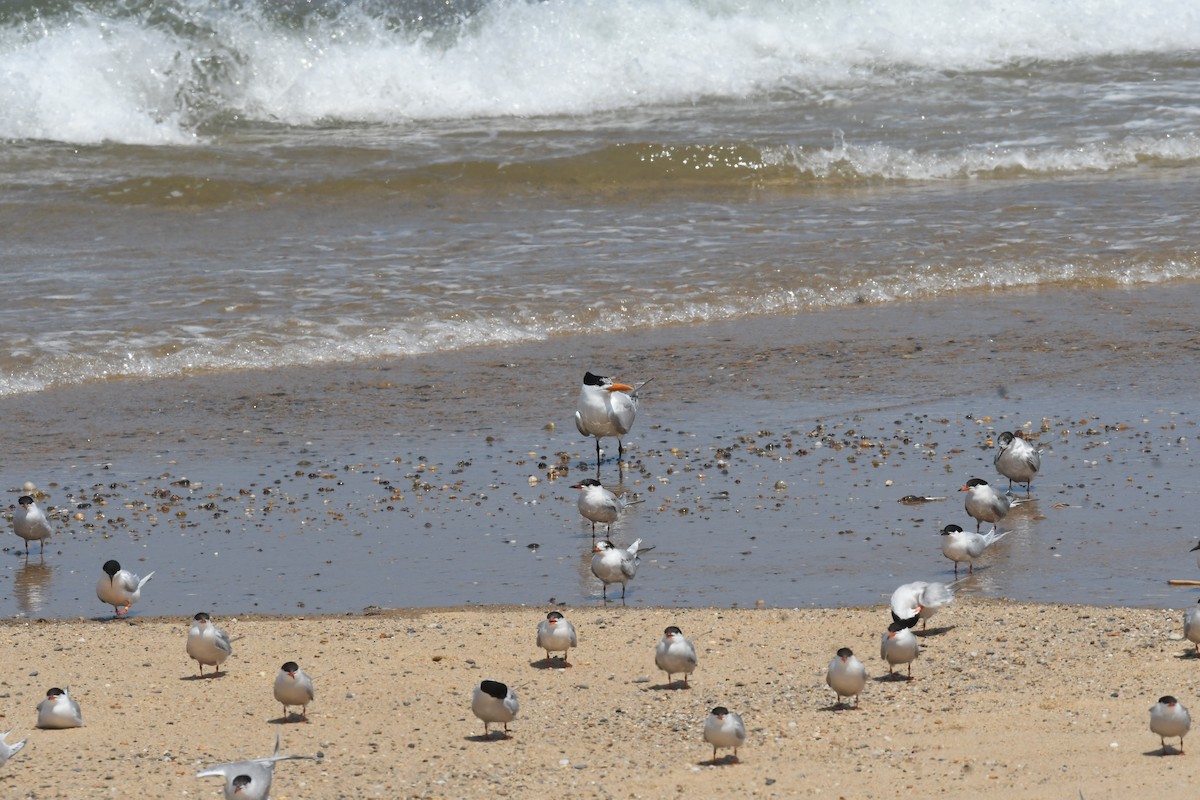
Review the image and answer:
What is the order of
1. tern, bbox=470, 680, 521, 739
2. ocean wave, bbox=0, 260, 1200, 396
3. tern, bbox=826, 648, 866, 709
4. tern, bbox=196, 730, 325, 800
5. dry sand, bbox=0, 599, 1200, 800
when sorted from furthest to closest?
ocean wave, bbox=0, 260, 1200, 396
tern, bbox=826, 648, 866, 709
tern, bbox=470, 680, 521, 739
dry sand, bbox=0, 599, 1200, 800
tern, bbox=196, 730, 325, 800

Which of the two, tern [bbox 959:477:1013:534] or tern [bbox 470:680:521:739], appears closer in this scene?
tern [bbox 470:680:521:739]

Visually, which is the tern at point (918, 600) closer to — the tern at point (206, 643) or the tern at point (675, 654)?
the tern at point (675, 654)

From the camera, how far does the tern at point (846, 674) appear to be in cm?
604

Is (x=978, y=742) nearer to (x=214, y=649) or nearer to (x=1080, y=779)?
(x=1080, y=779)

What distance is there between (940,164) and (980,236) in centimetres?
396

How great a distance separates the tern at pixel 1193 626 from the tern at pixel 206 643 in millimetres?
3814

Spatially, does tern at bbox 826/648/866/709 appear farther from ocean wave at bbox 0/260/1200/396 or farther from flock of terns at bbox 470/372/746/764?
ocean wave at bbox 0/260/1200/396

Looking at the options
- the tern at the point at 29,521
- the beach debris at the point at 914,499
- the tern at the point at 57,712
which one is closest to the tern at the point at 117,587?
the tern at the point at 29,521

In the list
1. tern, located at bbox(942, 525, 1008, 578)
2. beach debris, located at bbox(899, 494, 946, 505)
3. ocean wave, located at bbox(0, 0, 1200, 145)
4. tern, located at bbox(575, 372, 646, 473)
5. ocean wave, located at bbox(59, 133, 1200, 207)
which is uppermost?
ocean wave, located at bbox(0, 0, 1200, 145)

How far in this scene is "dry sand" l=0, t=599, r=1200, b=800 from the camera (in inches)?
216

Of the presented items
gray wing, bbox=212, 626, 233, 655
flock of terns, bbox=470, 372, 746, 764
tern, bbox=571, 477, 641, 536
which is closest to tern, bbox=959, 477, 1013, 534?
flock of terns, bbox=470, 372, 746, 764

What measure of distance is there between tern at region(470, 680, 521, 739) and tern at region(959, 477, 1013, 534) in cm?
310

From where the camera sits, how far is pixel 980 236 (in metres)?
15.5

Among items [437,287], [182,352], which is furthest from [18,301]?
[437,287]
